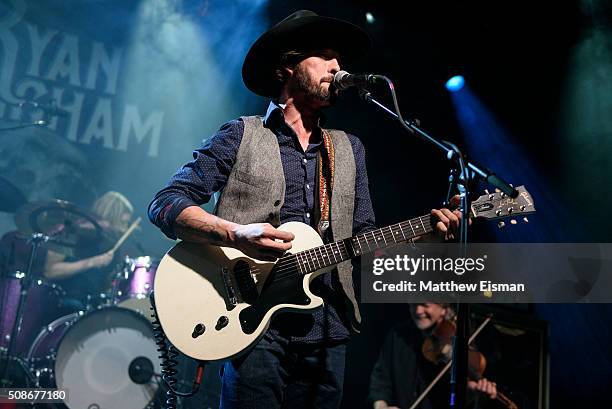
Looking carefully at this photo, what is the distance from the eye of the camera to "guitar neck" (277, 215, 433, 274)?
8.82ft

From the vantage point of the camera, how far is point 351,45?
140 inches

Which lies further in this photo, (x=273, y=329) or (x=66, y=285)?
(x=66, y=285)

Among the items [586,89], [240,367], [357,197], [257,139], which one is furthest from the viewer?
[586,89]

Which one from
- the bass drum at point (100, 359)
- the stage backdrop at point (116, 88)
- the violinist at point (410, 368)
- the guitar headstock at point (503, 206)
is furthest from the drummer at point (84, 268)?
the guitar headstock at point (503, 206)

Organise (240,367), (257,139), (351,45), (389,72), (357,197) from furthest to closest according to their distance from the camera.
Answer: (389,72) < (351,45) < (357,197) < (257,139) < (240,367)

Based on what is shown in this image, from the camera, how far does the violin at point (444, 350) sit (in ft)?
17.8

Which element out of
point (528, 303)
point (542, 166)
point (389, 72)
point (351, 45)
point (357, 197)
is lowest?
point (357, 197)

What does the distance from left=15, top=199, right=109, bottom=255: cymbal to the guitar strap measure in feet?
13.4

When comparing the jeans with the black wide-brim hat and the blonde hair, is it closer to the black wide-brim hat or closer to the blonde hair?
the black wide-brim hat

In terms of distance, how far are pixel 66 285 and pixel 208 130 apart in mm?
2970

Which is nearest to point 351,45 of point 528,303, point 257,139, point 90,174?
point 257,139

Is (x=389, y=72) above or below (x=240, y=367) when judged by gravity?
above

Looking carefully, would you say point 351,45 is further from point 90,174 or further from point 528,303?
point 90,174

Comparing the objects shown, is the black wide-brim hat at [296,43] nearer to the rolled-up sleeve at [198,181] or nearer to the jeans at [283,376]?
the rolled-up sleeve at [198,181]
